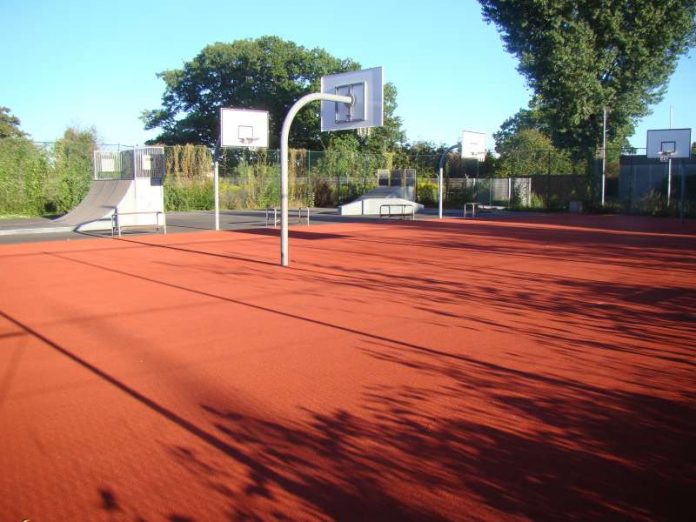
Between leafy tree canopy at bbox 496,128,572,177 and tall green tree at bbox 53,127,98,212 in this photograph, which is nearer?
tall green tree at bbox 53,127,98,212

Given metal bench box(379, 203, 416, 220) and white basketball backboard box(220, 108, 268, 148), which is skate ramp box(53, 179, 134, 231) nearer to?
white basketball backboard box(220, 108, 268, 148)

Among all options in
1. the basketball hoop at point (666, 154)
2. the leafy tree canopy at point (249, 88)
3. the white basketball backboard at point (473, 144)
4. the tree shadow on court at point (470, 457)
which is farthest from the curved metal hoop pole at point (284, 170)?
the leafy tree canopy at point (249, 88)

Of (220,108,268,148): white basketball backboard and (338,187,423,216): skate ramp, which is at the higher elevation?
(220,108,268,148): white basketball backboard

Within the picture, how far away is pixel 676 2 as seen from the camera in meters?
32.2

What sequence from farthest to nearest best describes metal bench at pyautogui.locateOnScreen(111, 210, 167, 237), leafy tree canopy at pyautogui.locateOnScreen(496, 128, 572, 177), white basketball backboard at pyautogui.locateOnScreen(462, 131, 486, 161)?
1. leafy tree canopy at pyautogui.locateOnScreen(496, 128, 572, 177)
2. white basketball backboard at pyautogui.locateOnScreen(462, 131, 486, 161)
3. metal bench at pyautogui.locateOnScreen(111, 210, 167, 237)

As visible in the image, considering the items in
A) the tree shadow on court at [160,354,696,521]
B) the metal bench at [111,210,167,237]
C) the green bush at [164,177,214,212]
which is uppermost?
the green bush at [164,177,214,212]

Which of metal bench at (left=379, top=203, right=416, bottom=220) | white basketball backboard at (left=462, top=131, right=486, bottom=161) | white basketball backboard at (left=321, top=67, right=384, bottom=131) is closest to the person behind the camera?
white basketball backboard at (left=321, top=67, right=384, bottom=131)

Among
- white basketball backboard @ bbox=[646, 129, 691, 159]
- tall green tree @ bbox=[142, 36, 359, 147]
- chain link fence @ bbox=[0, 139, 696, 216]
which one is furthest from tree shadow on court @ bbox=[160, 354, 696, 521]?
tall green tree @ bbox=[142, 36, 359, 147]

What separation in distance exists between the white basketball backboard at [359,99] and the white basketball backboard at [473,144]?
1553 cm

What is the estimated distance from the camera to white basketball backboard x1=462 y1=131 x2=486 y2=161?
2984cm

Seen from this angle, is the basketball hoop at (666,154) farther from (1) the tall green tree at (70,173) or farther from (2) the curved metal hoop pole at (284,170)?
(1) the tall green tree at (70,173)

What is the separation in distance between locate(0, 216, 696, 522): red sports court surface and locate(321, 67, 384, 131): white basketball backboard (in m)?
5.21

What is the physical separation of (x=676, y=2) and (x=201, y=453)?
37.0 meters

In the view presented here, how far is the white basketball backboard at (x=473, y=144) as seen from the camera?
29.8 m
